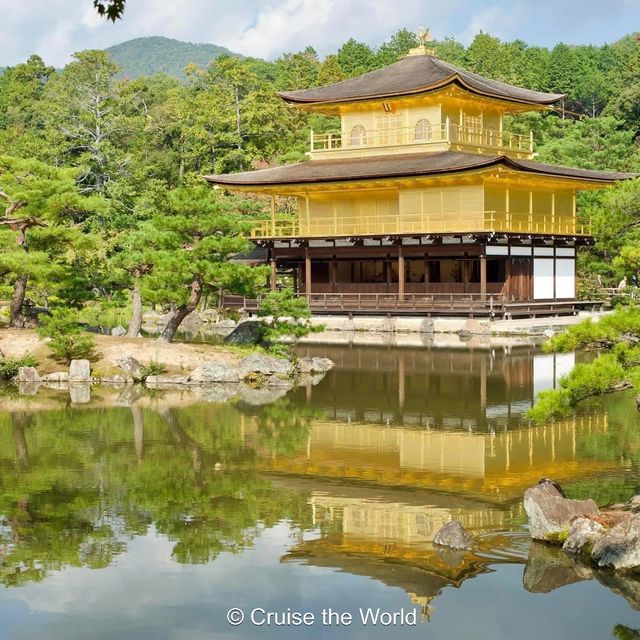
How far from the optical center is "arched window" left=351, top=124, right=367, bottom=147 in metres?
46.0

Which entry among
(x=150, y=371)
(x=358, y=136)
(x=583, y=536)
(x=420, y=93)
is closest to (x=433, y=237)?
(x=420, y=93)

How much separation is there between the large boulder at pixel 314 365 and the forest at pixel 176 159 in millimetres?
2350

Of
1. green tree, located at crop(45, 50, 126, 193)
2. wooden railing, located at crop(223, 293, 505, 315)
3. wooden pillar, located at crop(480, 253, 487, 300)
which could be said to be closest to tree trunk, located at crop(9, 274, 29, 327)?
wooden railing, located at crop(223, 293, 505, 315)

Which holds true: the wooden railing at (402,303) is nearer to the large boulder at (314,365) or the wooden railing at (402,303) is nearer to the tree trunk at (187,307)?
the large boulder at (314,365)

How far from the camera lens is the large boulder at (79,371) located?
2562 centimetres

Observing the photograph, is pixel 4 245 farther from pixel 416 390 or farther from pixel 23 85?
pixel 23 85

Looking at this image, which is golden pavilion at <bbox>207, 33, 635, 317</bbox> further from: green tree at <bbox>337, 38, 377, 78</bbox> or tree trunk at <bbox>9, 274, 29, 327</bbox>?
green tree at <bbox>337, 38, 377, 78</bbox>

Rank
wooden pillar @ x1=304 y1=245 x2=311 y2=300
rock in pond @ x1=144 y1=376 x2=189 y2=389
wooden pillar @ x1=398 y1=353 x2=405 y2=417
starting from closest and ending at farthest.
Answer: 1. wooden pillar @ x1=398 y1=353 x2=405 y2=417
2. rock in pond @ x1=144 y1=376 x2=189 y2=389
3. wooden pillar @ x1=304 y1=245 x2=311 y2=300

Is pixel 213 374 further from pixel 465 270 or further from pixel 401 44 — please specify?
pixel 401 44

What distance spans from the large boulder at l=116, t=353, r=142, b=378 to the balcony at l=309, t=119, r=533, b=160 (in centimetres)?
2082

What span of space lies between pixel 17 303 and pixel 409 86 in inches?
812

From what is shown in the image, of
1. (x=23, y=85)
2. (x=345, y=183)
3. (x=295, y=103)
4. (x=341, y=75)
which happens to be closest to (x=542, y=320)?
(x=345, y=183)

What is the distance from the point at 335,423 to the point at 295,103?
1153 inches

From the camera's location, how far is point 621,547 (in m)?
10.9
